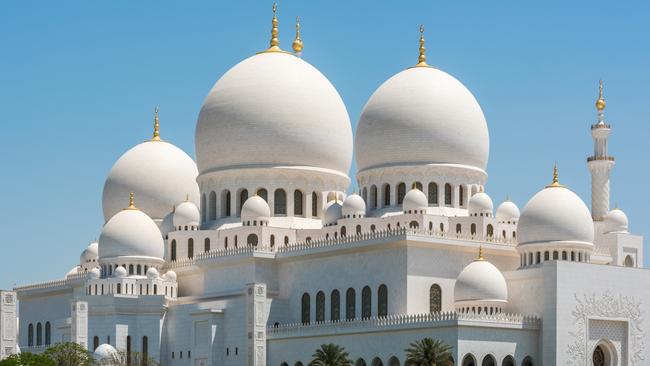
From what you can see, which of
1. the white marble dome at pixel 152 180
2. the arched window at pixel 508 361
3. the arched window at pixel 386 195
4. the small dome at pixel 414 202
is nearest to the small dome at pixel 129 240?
the white marble dome at pixel 152 180

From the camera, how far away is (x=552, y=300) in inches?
2388

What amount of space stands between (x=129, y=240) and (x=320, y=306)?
1074 centimetres

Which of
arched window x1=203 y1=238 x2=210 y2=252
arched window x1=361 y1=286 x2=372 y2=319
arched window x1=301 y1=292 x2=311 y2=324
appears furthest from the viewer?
arched window x1=203 y1=238 x2=210 y2=252

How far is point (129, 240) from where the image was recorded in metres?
72.4

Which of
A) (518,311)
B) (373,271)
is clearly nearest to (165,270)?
(373,271)

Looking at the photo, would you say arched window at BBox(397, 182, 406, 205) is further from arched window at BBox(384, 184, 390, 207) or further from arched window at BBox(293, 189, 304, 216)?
arched window at BBox(293, 189, 304, 216)

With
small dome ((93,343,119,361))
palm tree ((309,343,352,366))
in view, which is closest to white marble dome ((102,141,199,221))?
small dome ((93,343,119,361))

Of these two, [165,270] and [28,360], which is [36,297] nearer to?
[165,270]

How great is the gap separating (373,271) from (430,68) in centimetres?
1299

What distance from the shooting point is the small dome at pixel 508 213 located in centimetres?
6975

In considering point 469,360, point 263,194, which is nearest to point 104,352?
point 263,194

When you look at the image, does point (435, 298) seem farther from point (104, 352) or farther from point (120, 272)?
point (120, 272)

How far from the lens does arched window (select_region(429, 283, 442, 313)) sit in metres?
63.9

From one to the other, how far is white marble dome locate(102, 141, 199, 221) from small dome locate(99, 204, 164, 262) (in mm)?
7375
